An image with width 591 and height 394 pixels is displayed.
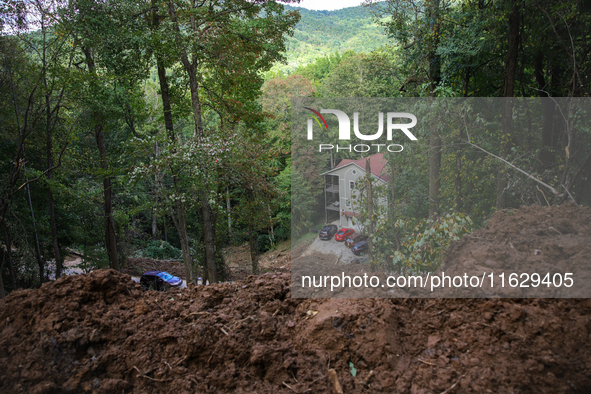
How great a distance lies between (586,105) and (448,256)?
426 cm

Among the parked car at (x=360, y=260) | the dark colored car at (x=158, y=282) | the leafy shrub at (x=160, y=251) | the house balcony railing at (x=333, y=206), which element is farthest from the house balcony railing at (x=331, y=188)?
the leafy shrub at (x=160, y=251)

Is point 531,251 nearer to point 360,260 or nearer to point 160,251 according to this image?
point 360,260

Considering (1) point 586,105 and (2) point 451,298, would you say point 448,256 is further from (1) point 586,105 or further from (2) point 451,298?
(1) point 586,105

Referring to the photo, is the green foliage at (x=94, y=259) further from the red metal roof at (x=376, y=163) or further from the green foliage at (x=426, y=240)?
the green foliage at (x=426, y=240)

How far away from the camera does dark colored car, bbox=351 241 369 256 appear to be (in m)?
3.68

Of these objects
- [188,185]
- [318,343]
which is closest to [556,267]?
[318,343]

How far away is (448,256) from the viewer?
11.2ft

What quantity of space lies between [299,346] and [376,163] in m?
2.10

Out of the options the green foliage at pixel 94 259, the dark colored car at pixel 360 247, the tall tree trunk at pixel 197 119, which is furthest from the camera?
the green foliage at pixel 94 259

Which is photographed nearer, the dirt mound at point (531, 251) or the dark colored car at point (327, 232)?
the dirt mound at point (531, 251)

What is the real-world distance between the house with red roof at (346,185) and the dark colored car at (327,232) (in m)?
0.08

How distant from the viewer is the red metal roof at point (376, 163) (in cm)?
373

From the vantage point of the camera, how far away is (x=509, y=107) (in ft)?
18.7

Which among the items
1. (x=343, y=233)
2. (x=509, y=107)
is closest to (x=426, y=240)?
(x=343, y=233)
